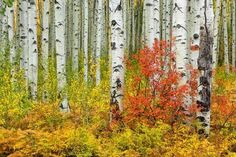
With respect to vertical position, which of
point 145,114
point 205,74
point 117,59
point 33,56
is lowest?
point 145,114

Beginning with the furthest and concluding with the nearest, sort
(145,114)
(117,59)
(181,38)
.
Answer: (117,59) < (181,38) < (145,114)

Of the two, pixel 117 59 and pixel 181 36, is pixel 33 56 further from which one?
pixel 181 36

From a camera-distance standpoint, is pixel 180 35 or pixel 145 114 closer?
pixel 145 114

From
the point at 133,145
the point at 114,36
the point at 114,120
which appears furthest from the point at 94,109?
the point at 133,145

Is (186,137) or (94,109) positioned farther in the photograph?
(94,109)

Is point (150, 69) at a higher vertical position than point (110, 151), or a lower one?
higher

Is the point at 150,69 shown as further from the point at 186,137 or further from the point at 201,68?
the point at 186,137

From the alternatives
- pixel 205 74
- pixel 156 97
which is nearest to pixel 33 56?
pixel 156 97

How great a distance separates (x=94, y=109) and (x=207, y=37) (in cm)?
362

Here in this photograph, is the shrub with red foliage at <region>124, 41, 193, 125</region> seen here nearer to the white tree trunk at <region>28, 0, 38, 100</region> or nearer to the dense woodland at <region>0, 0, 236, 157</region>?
the dense woodland at <region>0, 0, 236, 157</region>

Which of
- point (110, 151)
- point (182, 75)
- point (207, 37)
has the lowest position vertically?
point (110, 151)

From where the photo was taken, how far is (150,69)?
31.7 ft

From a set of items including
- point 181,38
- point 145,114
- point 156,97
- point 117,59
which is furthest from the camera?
point 117,59

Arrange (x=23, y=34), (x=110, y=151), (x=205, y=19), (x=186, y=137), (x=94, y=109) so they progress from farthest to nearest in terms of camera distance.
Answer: (x=23, y=34)
(x=94, y=109)
(x=205, y=19)
(x=186, y=137)
(x=110, y=151)
